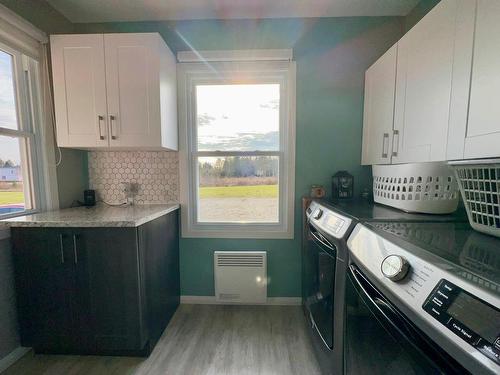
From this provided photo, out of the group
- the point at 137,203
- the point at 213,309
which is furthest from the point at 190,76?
the point at 213,309

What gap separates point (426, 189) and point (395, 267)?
0.78 meters

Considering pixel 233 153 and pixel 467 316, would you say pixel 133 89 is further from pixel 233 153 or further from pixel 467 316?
pixel 467 316

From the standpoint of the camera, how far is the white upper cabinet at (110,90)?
5.20 feet

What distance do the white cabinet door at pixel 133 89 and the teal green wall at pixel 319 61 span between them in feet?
1.47

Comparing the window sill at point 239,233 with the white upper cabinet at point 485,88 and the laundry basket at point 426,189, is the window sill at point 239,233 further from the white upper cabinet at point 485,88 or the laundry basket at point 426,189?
the white upper cabinet at point 485,88

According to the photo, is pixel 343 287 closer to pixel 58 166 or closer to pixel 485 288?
pixel 485 288

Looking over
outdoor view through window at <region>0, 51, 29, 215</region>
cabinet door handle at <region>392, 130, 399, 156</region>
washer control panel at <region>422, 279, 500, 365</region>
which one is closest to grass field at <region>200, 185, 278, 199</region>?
cabinet door handle at <region>392, 130, 399, 156</region>

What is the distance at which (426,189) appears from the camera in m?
1.15

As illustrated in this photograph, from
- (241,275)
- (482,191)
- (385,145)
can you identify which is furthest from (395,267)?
(241,275)

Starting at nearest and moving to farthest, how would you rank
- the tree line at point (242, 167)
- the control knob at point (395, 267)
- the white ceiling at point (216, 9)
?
1. the control knob at point (395, 267)
2. the white ceiling at point (216, 9)
3. the tree line at point (242, 167)

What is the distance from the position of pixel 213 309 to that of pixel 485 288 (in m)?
1.98

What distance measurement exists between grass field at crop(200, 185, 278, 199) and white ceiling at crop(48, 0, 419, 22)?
1.47 metres

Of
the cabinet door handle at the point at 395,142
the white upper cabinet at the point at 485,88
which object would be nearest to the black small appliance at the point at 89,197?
the cabinet door handle at the point at 395,142

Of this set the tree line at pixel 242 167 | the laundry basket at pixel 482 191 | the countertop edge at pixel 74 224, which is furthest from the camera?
the tree line at pixel 242 167
